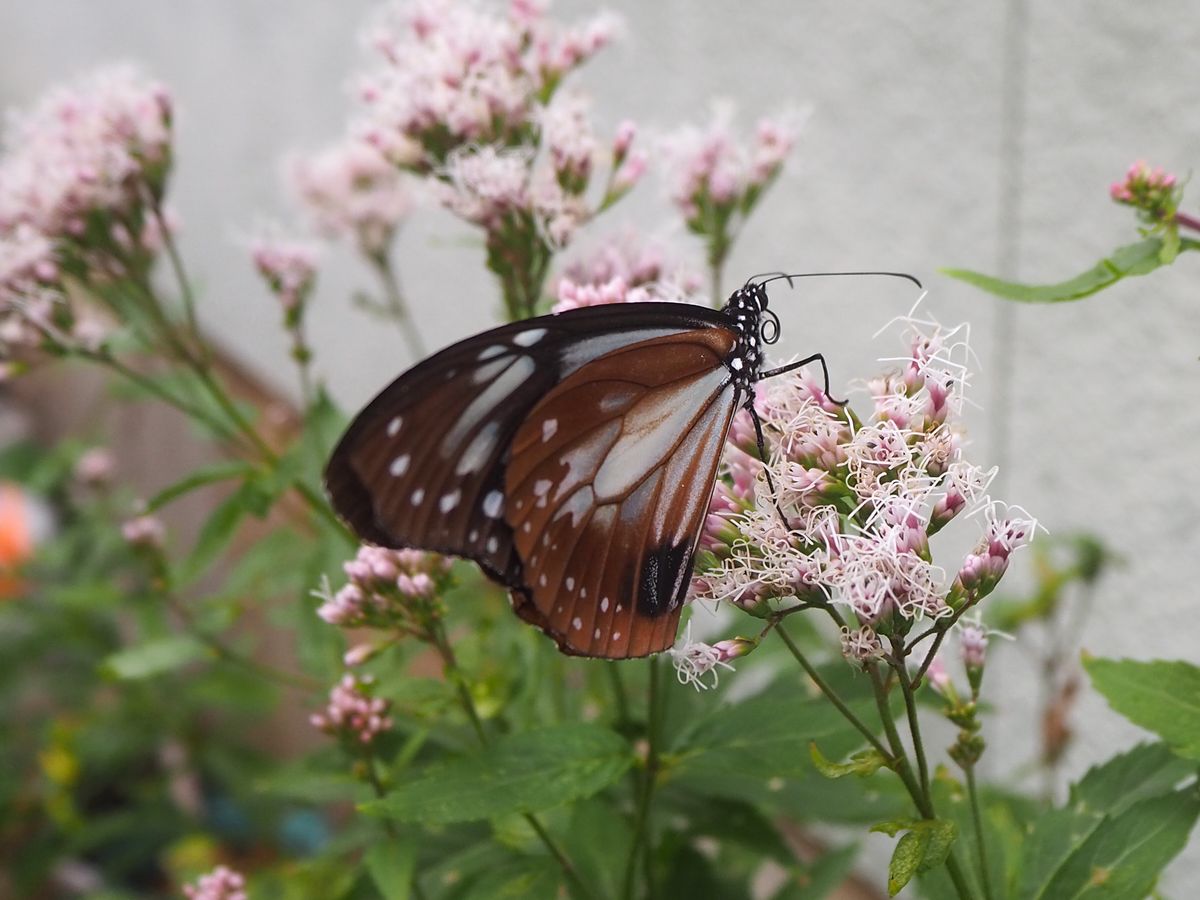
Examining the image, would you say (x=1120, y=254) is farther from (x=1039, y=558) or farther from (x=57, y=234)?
(x=57, y=234)

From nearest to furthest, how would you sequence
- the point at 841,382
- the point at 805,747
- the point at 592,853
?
the point at 805,747
the point at 592,853
the point at 841,382

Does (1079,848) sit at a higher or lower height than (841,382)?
lower

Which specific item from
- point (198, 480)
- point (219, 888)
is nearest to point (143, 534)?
point (198, 480)

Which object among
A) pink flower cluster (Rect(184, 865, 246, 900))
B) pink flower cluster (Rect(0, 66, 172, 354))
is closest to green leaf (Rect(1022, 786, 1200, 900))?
pink flower cluster (Rect(184, 865, 246, 900))

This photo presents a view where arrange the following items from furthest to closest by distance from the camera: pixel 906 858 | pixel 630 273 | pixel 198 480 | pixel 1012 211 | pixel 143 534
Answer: pixel 1012 211 < pixel 143 534 < pixel 198 480 < pixel 630 273 < pixel 906 858

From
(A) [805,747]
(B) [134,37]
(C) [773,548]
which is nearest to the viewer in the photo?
(C) [773,548]

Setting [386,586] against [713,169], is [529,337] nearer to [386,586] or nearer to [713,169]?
[386,586]

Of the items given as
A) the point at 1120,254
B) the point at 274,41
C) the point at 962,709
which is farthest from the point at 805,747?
the point at 274,41

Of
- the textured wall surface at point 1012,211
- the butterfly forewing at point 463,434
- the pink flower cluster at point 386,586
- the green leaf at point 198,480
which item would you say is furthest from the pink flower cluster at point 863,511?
the green leaf at point 198,480
